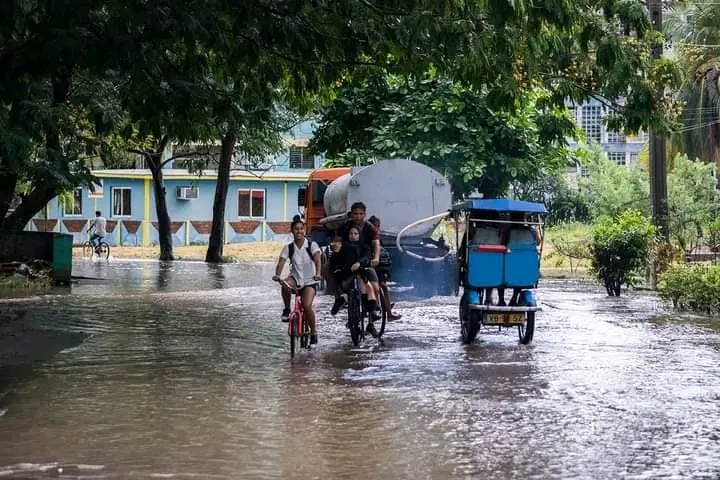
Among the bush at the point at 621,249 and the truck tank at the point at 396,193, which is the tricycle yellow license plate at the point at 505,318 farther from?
the truck tank at the point at 396,193

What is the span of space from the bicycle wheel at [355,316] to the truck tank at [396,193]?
9413 mm

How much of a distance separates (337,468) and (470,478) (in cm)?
91

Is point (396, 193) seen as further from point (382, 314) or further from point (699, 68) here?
point (699, 68)

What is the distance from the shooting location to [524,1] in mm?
12164

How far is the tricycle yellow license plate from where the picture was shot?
→ 15.0 meters

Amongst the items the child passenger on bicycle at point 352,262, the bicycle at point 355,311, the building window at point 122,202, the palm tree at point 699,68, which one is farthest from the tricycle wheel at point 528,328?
the building window at point 122,202

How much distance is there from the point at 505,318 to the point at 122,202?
44.9 meters

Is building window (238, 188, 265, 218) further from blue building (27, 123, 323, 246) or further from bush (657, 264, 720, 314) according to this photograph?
bush (657, 264, 720, 314)

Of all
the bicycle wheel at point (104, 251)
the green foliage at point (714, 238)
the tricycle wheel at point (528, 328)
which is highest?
the green foliage at point (714, 238)

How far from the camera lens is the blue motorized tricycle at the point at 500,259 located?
592 inches

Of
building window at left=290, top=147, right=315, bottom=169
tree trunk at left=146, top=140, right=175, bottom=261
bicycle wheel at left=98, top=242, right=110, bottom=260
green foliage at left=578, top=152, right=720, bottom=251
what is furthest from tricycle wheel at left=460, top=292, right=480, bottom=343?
building window at left=290, top=147, right=315, bottom=169

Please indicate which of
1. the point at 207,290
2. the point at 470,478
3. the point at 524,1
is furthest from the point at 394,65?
the point at 470,478

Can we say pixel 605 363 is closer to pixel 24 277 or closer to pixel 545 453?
pixel 545 453

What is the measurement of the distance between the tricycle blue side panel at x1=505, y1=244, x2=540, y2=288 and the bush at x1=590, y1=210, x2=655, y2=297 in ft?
29.5
